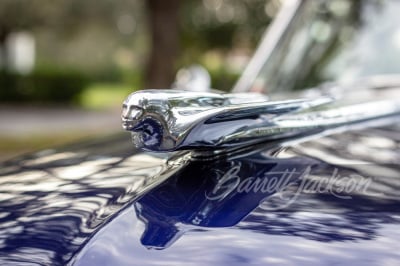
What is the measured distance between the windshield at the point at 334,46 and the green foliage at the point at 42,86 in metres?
18.2

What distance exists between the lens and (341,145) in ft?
5.46

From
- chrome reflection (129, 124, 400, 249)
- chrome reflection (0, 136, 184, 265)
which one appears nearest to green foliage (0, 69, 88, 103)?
chrome reflection (0, 136, 184, 265)

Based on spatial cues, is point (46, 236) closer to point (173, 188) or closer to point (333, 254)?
point (173, 188)

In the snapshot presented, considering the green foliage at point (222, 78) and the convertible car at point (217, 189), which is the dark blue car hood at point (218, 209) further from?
the green foliage at point (222, 78)

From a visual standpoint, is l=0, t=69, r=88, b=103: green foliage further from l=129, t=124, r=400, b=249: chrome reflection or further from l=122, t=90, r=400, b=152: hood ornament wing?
l=129, t=124, r=400, b=249: chrome reflection

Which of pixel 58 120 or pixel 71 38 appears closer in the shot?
pixel 58 120

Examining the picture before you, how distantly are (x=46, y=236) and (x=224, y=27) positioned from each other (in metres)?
18.5

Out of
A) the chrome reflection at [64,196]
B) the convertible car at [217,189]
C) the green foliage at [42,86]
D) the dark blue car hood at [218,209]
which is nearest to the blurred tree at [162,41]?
the convertible car at [217,189]

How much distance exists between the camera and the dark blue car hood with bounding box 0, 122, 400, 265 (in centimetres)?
116

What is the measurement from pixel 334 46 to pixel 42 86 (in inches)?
755

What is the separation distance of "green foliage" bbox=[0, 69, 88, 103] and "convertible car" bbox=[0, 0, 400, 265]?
19.1 metres

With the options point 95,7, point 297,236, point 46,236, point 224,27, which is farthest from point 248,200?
point 95,7

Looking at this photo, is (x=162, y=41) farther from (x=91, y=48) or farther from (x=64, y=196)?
(x=91, y=48)

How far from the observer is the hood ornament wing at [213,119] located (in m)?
1.34
